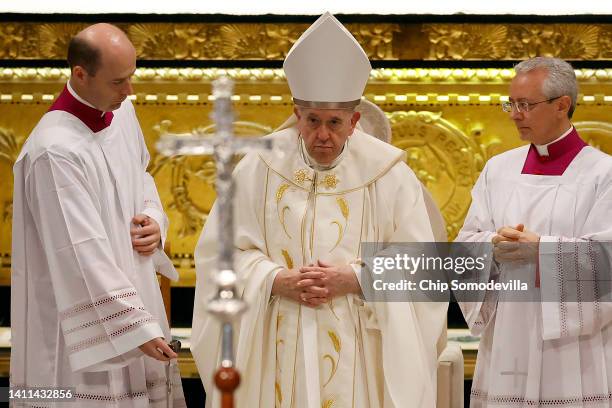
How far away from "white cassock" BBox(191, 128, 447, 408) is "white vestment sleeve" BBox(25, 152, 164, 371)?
0.31m

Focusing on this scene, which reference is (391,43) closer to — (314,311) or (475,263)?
(475,263)

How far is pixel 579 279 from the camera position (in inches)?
→ 207

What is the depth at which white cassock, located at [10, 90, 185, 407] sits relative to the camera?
16.1 feet

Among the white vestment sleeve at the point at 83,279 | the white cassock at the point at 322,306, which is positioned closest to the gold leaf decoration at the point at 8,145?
the white vestment sleeve at the point at 83,279

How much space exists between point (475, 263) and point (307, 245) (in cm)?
97

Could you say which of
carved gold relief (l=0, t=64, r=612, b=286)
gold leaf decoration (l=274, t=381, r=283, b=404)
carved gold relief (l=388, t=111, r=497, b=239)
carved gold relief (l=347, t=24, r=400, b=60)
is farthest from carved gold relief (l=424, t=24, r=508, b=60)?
gold leaf decoration (l=274, t=381, r=283, b=404)

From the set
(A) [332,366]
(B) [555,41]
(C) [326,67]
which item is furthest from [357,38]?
(A) [332,366]

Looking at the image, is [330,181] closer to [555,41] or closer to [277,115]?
[277,115]

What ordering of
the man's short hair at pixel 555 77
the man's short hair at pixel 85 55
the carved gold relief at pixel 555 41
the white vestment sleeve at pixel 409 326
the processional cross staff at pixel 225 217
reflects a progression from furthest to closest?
the carved gold relief at pixel 555 41 < the man's short hair at pixel 555 77 < the man's short hair at pixel 85 55 < the white vestment sleeve at pixel 409 326 < the processional cross staff at pixel 225 217

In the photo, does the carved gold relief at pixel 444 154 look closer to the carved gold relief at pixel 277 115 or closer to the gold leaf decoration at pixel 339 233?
→ the carved gold relief at pixel 277 115

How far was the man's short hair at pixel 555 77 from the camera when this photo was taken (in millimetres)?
5352

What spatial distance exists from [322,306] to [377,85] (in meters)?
2.74

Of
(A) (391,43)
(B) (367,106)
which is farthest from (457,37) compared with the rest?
(B) (367,106)

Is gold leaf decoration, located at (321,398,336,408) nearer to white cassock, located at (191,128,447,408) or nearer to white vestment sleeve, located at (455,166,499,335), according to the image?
white cassock, located at (191,128,447,408)
